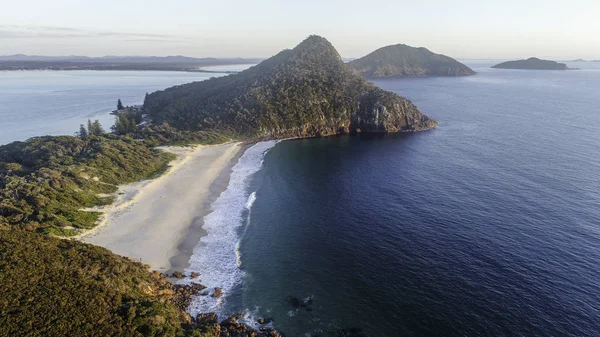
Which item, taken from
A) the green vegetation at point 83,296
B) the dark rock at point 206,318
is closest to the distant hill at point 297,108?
the green vegetation at point 83,296

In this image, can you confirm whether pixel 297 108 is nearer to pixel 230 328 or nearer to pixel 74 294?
pixel 230 328

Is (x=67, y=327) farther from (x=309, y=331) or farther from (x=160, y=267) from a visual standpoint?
(x=309, y=331)

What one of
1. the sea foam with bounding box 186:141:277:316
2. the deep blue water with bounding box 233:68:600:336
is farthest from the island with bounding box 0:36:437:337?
the deep blue water with bounding box 233:68:600:336

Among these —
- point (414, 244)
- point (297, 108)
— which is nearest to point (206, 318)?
point (414, 244)

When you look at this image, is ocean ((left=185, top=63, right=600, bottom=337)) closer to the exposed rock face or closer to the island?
the exposed rock face

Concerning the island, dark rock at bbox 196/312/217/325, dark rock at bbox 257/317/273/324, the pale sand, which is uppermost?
the island

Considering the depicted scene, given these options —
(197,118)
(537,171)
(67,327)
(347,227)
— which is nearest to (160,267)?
(67,327)

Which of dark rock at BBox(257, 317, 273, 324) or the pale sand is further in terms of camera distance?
the pale sand
